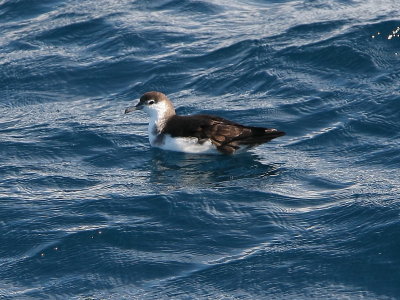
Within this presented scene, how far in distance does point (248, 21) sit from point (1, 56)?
176 inches

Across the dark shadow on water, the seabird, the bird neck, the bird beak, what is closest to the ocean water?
the dark shadow on water

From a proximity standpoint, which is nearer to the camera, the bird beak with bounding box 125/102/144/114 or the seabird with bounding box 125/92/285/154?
the seabird with bounding box 125/92/285/154

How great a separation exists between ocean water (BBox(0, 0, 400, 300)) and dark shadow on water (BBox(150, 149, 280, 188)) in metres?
0.03

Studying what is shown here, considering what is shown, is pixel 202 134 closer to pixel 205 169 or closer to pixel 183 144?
pixel 183 144

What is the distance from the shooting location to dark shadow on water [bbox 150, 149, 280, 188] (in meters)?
11.1

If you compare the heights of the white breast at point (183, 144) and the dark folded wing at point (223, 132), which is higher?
the dark folded wing at point (223, 132)

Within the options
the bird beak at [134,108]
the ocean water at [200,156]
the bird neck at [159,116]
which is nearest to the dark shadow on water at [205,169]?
the ocean water at [200,156]

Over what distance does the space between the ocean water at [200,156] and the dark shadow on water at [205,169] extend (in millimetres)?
33

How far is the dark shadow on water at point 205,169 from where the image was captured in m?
11.1

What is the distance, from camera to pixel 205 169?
1154 centimetres

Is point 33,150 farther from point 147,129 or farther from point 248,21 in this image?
point 248,21

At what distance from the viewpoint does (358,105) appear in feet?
42.6

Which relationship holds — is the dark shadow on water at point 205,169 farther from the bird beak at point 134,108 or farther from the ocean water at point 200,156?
the bird beak at point 134,108

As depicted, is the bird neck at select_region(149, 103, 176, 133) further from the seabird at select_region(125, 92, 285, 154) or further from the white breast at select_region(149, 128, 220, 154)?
the white breast at select_region(149, 128, 220, 154)
